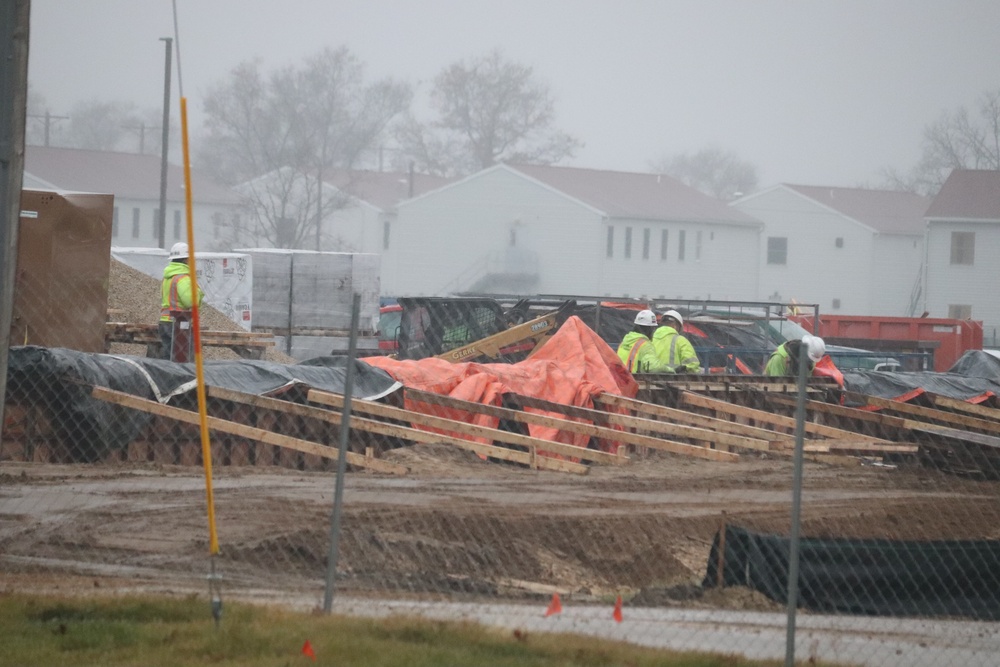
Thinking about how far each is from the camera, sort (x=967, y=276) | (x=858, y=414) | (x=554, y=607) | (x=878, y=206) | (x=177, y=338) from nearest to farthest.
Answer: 1. (x=554, y=607)
2. (x=858, y=414)
3. (x=177, y=338)
4. (x=967, y=276)
5. (x=878, y=206)

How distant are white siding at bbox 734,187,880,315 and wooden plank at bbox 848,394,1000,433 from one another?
53511 mm

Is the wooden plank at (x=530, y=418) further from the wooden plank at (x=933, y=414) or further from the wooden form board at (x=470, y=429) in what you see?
the wooden plank at (x=933, y=414)

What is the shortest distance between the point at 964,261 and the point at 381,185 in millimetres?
40238

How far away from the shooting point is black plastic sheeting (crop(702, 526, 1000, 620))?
317 inches

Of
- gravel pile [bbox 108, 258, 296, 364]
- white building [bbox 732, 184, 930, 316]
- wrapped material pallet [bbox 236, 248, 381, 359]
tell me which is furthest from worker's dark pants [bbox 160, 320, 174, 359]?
white building [bbox 732, 184, 930, 316]

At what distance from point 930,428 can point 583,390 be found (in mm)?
4046

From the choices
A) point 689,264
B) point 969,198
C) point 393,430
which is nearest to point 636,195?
point 689,264

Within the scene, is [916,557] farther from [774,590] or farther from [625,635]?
[625,635]

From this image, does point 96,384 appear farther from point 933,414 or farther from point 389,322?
point 389,322

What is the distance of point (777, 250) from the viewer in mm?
70875

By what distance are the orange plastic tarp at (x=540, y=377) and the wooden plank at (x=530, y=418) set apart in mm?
384

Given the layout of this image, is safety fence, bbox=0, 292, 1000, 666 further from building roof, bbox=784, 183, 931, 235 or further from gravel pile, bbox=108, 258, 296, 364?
building roof, bbox=784, 183, 931, 235

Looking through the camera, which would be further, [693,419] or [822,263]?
[822,263]

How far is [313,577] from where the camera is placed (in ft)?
29.0
